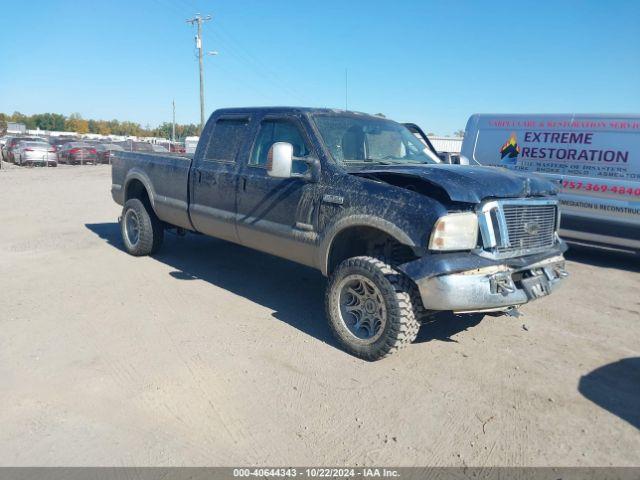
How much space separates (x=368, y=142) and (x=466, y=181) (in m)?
1.36

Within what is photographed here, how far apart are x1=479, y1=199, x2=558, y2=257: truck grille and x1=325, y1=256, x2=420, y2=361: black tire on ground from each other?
2.34 feet

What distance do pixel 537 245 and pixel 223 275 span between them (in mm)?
3797

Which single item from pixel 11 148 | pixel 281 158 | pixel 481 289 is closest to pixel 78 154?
pixel 11 148

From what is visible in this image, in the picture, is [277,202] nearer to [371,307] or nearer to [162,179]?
[371,307]

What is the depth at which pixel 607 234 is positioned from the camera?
7148 mm

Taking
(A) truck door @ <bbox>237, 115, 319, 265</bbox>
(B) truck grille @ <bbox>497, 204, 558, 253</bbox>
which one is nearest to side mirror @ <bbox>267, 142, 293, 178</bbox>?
(A) truck door @ <bbox>237, 115, 319, 265</bbox>

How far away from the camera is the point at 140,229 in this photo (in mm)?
6723

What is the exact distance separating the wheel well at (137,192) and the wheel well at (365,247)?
383 cm

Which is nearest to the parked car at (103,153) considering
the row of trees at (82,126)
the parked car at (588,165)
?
the parked car at (588,165)

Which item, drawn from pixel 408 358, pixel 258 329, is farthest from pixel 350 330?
pixel 258 329

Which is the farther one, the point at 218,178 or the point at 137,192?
the point at 137,192

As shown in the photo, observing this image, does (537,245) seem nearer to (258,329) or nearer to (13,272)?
(258,329)

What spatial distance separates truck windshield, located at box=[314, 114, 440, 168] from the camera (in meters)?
4.43

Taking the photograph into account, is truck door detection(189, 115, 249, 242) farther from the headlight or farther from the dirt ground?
the headlight
